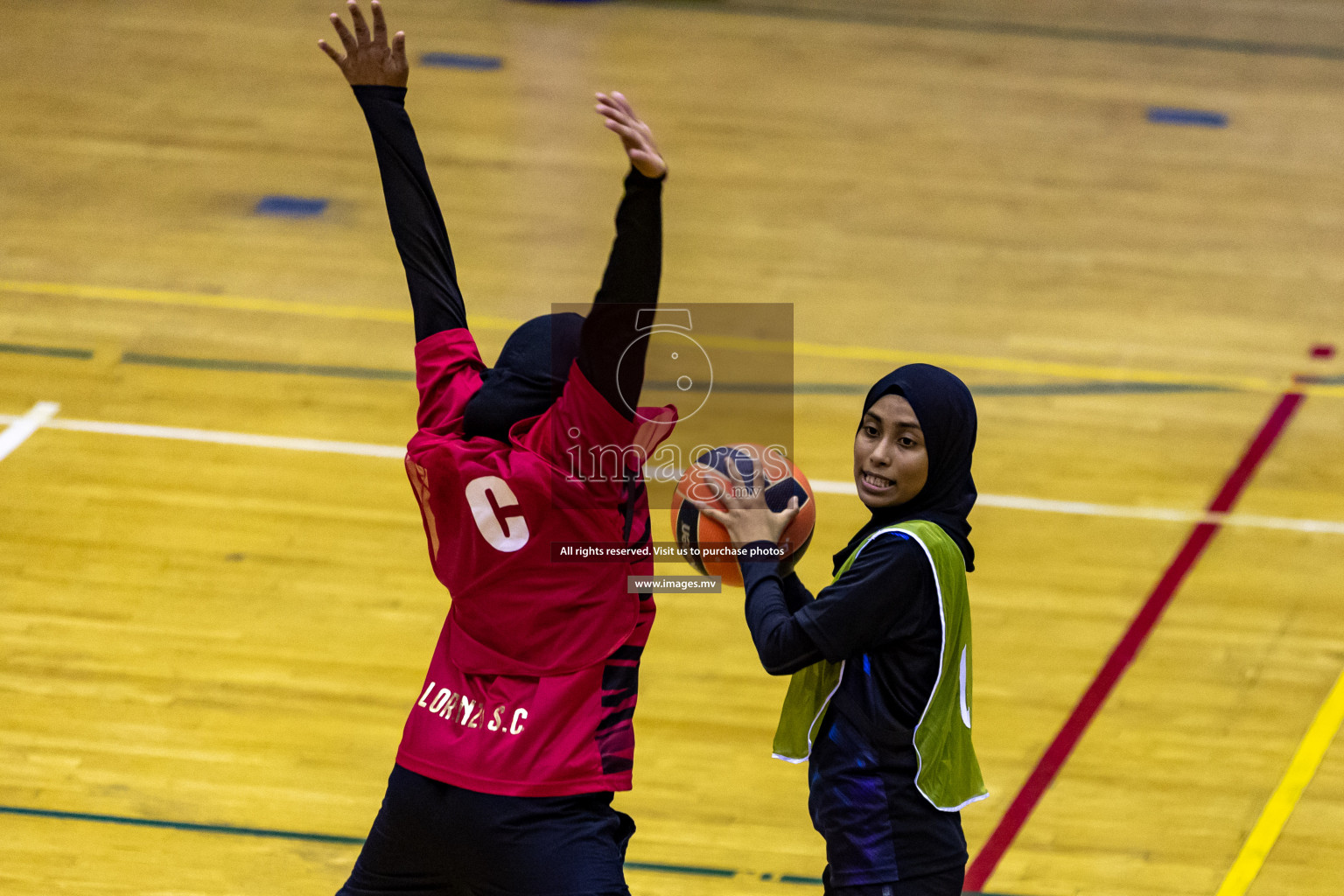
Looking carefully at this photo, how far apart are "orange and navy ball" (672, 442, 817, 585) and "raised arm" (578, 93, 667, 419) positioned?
56 cm

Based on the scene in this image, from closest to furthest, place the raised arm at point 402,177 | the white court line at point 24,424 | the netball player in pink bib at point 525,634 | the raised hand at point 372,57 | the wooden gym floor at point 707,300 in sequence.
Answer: the netball player in pink bib at point 525,634, the raised arm at point 402,177, the raised hand at point 372,57, the wooden gym floor at point 707,300, the white court line at point 24,424

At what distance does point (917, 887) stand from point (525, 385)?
1.34 meters

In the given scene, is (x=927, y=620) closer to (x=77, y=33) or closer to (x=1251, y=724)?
(x=1251, y=724)

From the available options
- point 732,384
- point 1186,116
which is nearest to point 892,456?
point 732,384

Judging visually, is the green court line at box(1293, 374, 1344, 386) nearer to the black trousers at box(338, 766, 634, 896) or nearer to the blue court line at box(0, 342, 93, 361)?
the black trousers at box(338, 766, 634, 896)

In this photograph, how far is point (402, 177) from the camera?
3330 millimetres

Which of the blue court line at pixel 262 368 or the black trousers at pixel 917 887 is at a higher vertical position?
the black trousers at pixel 917 887

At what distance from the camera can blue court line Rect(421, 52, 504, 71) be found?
1195 cm

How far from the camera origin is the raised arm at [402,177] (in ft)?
10.7

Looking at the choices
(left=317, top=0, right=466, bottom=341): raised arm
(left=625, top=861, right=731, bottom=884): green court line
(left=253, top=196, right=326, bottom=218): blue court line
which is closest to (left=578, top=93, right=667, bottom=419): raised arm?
(left=317, top=0, right=466, bottom=341): raised arm

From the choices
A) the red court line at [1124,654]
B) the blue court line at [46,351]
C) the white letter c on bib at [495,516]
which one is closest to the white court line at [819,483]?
the red court line at [1124,654]

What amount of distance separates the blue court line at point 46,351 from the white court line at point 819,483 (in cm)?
52

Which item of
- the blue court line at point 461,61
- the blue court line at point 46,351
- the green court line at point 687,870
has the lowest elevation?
the green court line at point 687,870

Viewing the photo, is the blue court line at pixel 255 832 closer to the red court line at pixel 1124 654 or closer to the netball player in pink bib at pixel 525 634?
the red court line at pixel 1124 654
